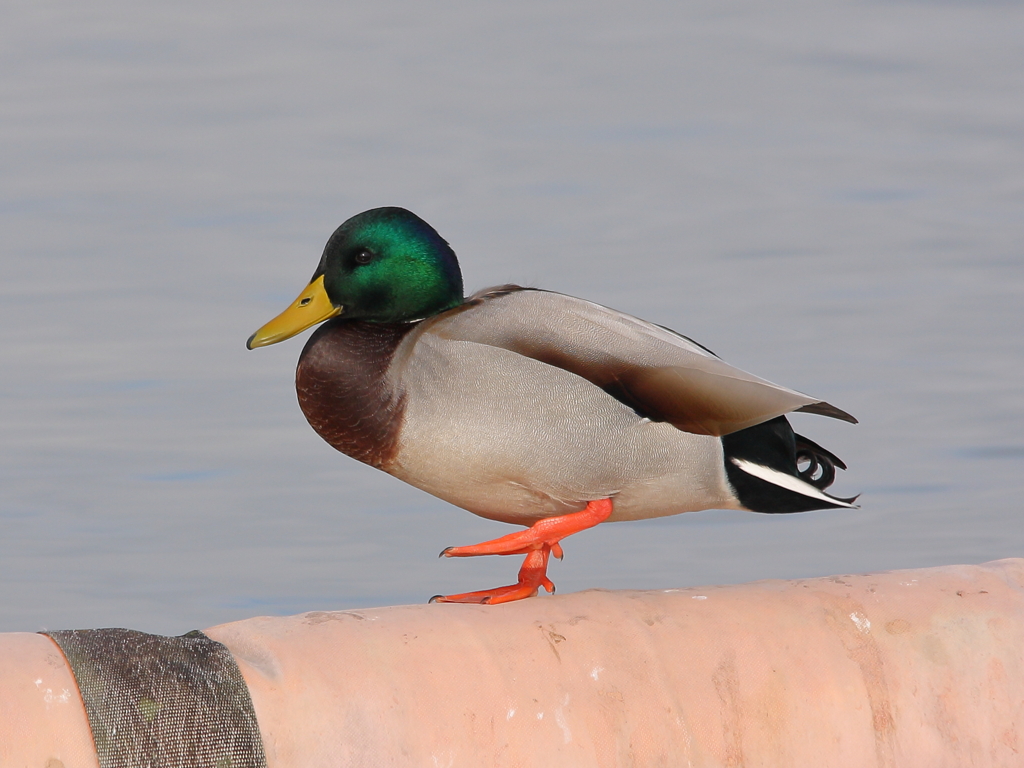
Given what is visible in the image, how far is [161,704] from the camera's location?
258 centimetres

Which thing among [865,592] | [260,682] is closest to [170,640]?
[260,682]

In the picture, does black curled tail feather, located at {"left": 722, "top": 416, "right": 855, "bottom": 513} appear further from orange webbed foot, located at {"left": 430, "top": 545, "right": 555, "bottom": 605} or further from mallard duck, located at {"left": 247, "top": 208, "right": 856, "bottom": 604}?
orange webbed foot, located at {"left": 430, "top": 545, "right": 555, "bottom": 605}

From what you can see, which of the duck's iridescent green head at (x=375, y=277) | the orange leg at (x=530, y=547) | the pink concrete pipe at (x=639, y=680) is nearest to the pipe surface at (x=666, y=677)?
the pink concrete pipe at (x=639, y=680)

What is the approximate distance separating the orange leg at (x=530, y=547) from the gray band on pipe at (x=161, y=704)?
2.72 ft

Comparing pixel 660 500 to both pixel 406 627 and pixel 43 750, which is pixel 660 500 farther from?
pixel 43 750

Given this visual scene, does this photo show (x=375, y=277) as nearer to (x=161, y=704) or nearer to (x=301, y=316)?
(x=301, y=316)

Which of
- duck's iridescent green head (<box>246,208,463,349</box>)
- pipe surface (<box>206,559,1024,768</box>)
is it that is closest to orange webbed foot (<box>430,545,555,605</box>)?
pipe surface (<box>206,559,1024,768</box>)

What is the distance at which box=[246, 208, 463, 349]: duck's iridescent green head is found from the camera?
141 inches

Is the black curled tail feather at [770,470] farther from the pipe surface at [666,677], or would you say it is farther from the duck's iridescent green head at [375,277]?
the duck's iridescent green head at [375,277]

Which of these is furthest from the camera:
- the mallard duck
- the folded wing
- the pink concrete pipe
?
the folded wing

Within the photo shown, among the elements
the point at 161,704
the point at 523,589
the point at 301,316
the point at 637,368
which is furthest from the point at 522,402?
the point at 161,704

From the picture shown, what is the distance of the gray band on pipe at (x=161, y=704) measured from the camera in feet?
8.23

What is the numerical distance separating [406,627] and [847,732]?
1005mm

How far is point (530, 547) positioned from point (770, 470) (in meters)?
0.67
